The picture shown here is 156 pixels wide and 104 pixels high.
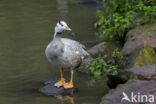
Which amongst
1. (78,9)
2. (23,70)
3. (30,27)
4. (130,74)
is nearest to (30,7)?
(78,9)

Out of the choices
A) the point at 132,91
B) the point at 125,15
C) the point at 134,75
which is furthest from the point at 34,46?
the point at 132,91

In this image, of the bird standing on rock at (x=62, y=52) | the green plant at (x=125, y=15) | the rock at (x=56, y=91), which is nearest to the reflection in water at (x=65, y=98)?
the rock at (x=56, y=91)

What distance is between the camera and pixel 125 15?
11.4 m

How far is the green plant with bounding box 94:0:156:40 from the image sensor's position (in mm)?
10641

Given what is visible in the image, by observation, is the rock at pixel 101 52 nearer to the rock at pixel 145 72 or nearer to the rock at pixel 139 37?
the rock at pixel 139 37

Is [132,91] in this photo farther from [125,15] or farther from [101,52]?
[125,15]

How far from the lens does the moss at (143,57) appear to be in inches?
320

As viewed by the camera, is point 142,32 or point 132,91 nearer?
point 132,91

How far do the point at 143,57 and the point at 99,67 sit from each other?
3.66ft

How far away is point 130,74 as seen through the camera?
7.23 metres

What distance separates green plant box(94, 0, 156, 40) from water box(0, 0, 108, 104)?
101 centimetres

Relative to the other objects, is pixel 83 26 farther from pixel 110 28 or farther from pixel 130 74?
pixel 130 74

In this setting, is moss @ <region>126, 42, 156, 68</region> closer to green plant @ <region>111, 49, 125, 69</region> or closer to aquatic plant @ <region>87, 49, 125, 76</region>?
aquatic plant @ <region>87, 49, 125, 76</region>

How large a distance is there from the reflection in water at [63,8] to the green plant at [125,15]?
12.8 feet
